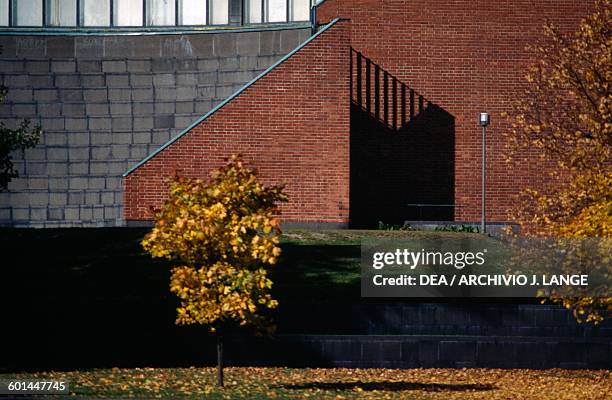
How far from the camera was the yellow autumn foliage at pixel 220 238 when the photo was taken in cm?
1461

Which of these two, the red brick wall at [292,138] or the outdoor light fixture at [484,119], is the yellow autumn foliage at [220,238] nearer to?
the red brick wall at [292,138]

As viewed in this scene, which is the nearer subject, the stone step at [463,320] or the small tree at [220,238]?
the small tree at [220,238]

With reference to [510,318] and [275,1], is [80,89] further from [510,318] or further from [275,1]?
[510,318]

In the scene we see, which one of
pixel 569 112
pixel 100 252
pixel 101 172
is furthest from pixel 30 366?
pixel 101 172

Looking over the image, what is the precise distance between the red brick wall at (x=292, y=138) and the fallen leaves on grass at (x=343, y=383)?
9814mm

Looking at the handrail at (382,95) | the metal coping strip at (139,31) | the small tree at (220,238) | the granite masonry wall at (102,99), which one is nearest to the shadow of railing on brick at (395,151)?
the handrail at (382,95)

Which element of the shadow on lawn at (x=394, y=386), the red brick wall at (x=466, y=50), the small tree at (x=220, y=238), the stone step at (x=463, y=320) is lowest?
the shadow on lawn at (x=394, y=386)

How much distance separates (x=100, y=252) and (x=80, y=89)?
10344 millimetres

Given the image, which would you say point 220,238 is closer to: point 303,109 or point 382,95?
point 303,109

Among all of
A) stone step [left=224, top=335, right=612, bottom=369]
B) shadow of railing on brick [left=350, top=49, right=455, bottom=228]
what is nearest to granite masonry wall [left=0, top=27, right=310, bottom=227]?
shadow of railing on brick [left=350, top=49, right=455, bottom=228]

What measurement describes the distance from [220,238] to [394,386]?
3.82 meters

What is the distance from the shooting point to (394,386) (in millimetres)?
16578

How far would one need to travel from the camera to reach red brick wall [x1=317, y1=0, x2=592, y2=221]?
29875mm

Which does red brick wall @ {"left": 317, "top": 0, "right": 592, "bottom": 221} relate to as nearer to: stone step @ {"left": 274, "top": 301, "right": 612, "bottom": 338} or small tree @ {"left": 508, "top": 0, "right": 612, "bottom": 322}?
small tree @ {"left": 508, "top": 0, "right": 612, "bottom": 322}
